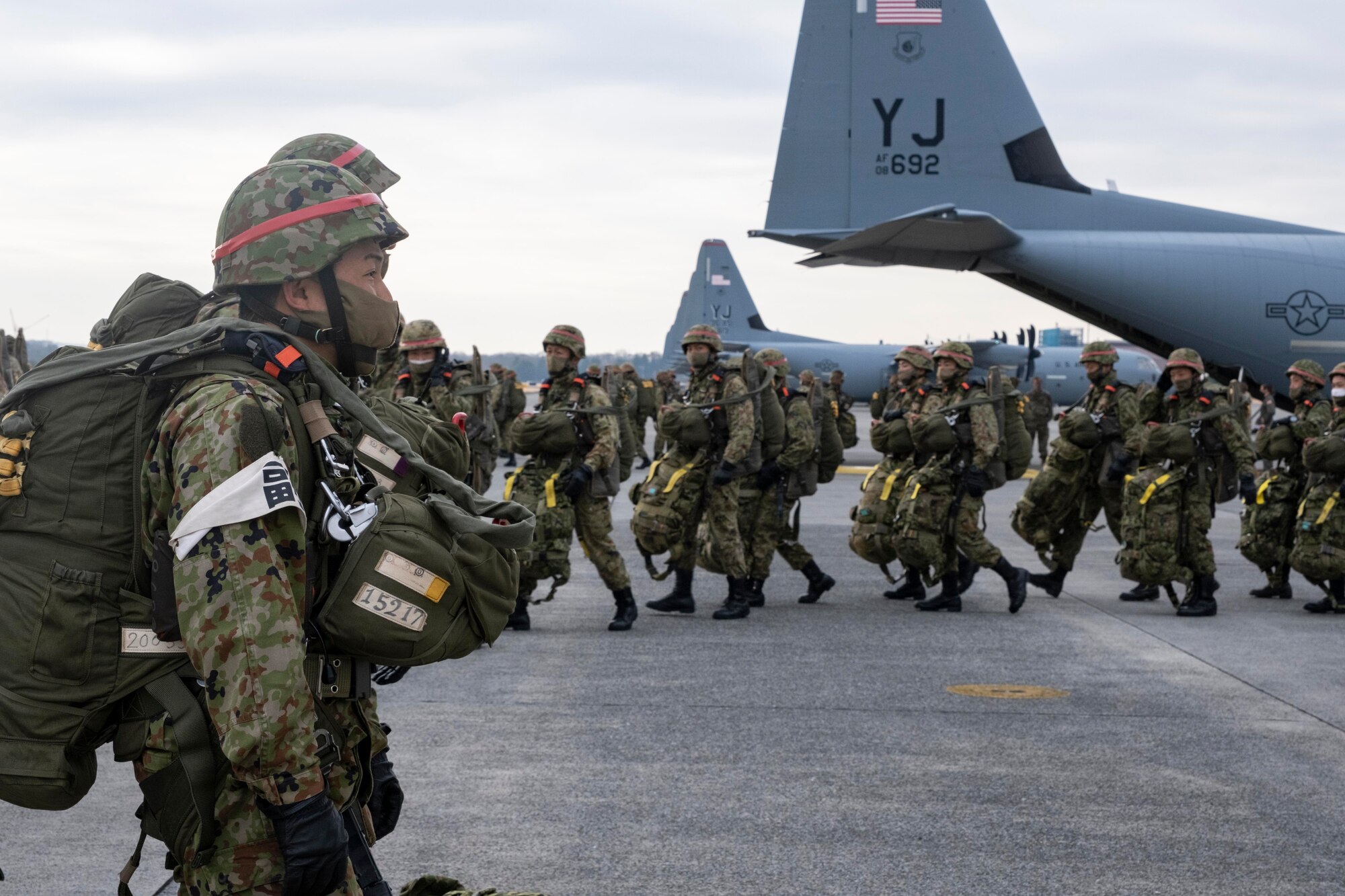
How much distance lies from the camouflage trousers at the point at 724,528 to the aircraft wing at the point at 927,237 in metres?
7.24

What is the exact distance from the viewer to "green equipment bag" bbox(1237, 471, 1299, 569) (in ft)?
34.0

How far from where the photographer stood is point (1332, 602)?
9.74 meters

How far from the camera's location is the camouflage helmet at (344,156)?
3.09 meters

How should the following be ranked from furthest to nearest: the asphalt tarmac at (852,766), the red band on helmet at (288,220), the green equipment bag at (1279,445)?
the green equipment bag at (1279,445) < the asphalt tarmac at (852,766) < the red band on helmet at (288,220)

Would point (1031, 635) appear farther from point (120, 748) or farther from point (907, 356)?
point (120, 748)

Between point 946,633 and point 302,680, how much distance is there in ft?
23.3

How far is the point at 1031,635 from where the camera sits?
862cm

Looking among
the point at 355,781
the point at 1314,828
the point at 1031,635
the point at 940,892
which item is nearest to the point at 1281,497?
the point at 1031,635

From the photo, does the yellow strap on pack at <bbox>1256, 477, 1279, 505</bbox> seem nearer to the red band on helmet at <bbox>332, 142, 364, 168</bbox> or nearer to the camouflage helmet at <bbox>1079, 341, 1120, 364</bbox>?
the camouflage helmet at <bbox>1079, 341, 1120, 364</bbox>

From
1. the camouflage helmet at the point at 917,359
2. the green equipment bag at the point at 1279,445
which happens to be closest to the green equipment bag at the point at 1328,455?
the green equipment bag at the point at 1279,445

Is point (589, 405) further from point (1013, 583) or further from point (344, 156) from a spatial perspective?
point (344, 156)

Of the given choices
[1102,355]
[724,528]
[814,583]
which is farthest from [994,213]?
[724,528]

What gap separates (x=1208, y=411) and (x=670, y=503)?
4.09 m

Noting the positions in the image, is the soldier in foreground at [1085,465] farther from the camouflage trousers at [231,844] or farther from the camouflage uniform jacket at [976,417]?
the camouflage trousers at [231,844]
